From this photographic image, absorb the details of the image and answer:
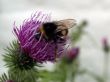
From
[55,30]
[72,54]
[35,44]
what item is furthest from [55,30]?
[72,54]

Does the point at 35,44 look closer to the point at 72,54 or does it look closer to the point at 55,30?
the point at 55,30

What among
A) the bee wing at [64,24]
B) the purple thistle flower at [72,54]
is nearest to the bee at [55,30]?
the bee wing at [64,24]

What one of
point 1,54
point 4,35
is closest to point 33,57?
point 1,54

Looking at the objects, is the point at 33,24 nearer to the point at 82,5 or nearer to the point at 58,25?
the point at 58,25

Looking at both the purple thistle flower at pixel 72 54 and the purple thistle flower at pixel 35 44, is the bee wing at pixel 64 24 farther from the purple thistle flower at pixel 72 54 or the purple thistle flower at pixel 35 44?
the purple thistle flower at pixel 72 54

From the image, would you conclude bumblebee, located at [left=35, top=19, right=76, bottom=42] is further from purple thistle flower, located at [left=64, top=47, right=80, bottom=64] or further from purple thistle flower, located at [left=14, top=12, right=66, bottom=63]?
purple thistle flower, located at [left=64, top=47, right=80, bottom=64]

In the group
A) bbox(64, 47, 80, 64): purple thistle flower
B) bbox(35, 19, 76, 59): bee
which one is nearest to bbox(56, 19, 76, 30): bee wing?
bbox(35, 19, 76, 59): bee
